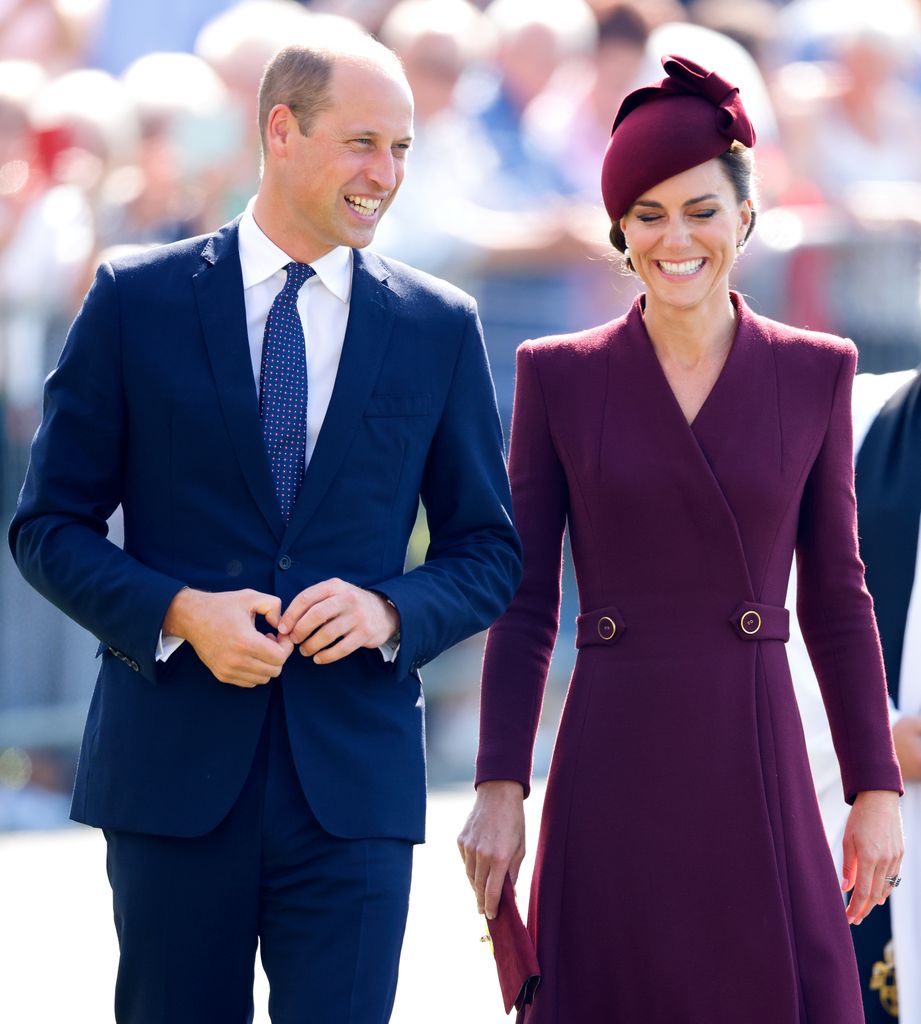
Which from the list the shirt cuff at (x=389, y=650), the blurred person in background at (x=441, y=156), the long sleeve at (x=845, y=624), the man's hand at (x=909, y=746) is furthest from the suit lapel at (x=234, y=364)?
the blurred person in background at (x=441, y=156)

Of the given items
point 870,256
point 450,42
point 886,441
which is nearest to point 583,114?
point 450,42

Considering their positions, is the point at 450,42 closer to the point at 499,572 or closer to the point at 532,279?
the point at 532,279

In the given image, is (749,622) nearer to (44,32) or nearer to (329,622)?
(329,622)

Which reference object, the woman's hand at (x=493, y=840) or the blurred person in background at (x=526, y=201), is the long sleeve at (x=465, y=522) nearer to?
the woman's hand at (x=493, y=840)

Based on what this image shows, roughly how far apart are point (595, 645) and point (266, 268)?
2.71 feet

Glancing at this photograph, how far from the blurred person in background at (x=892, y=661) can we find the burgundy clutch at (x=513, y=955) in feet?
3.02

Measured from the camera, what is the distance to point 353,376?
3020 mm

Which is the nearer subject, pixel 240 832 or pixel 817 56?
pixel 240 832

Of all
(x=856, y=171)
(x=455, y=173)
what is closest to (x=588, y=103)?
(x=455, y=173)

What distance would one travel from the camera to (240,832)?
9.51ft

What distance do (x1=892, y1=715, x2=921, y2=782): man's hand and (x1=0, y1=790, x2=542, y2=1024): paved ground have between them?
4.69ft

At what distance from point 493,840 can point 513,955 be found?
0.19 meters

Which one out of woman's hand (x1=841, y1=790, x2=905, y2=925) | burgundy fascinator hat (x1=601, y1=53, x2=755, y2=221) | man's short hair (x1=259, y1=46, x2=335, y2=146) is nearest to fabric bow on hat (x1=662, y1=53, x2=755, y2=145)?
burgundy fascinator hat (x1=601, y1=53, x2=755, y2=221)

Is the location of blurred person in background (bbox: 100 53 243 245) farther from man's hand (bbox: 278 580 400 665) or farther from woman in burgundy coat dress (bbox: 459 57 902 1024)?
man's hand (bbox: 278 580 400 665)
